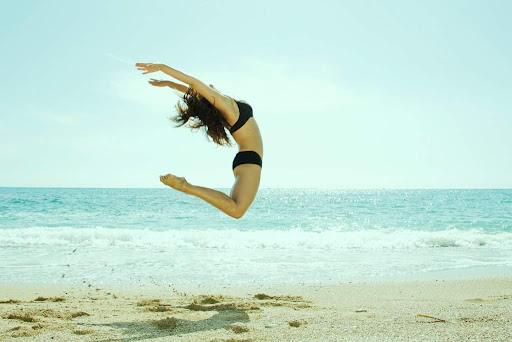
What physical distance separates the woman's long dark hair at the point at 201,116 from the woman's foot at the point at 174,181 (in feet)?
3.12

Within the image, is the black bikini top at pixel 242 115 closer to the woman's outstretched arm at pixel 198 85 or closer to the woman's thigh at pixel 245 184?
the woman's outstretched arm at pixel 198 85

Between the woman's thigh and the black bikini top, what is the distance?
395 millimetres

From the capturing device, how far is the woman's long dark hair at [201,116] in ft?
15.1

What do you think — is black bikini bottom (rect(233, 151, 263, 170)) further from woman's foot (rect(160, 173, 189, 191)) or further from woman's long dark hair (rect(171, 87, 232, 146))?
woman's foot (rect(160, 173, 189, 191))

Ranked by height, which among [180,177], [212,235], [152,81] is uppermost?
[152,81]

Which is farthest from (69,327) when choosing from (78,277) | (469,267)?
(469,267)

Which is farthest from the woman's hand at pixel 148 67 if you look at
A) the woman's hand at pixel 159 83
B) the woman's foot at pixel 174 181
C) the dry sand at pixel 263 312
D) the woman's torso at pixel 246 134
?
the dry sand at pixel 263 312

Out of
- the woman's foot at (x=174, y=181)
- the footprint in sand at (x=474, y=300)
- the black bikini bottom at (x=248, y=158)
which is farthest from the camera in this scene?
the footprint in sand at (x=474, y=300)

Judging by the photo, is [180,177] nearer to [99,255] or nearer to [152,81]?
[152,81]

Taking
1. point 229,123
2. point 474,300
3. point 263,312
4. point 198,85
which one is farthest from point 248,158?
point 474,300

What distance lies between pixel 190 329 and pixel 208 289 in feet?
8.85

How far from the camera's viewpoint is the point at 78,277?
7.54 metres

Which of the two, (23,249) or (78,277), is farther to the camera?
(23,249)

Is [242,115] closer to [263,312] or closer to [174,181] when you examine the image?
[174,181]
